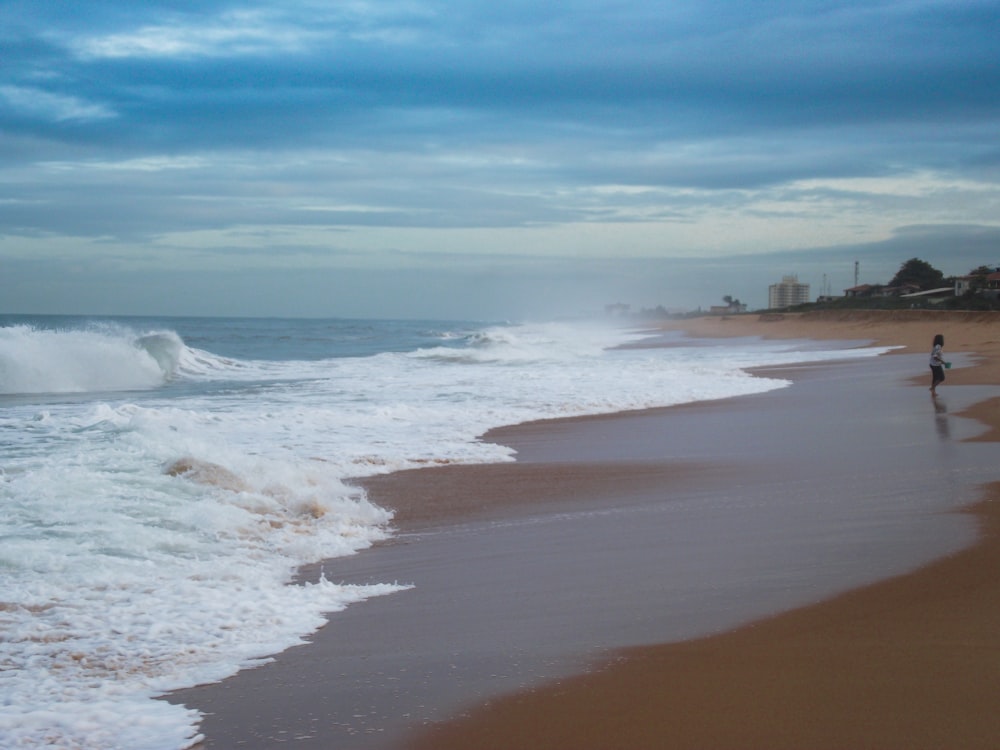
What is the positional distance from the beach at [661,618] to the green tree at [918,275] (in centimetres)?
10433

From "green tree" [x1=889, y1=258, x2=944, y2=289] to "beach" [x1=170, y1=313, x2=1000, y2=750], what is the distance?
4108 inches

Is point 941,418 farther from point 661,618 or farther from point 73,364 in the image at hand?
point 73,364

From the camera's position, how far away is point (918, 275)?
106938mm

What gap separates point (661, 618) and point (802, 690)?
1.05 metres

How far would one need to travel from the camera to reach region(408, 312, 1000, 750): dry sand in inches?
129

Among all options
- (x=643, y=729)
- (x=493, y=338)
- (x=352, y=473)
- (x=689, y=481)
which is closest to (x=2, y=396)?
(x=352, y=473)

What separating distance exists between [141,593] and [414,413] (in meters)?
8.98

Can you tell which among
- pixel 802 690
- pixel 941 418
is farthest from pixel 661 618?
pixel 941 418

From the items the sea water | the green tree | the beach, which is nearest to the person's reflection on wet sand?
the beach

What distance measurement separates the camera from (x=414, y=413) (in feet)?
46.3

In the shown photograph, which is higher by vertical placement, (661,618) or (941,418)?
(941,418)

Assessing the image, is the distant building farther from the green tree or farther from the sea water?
the sea water

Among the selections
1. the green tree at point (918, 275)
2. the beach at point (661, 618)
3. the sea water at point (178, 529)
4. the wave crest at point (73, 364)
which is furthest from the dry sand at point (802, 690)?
the green tree at point (918, 275)

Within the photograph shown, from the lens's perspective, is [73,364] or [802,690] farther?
[73,364]
